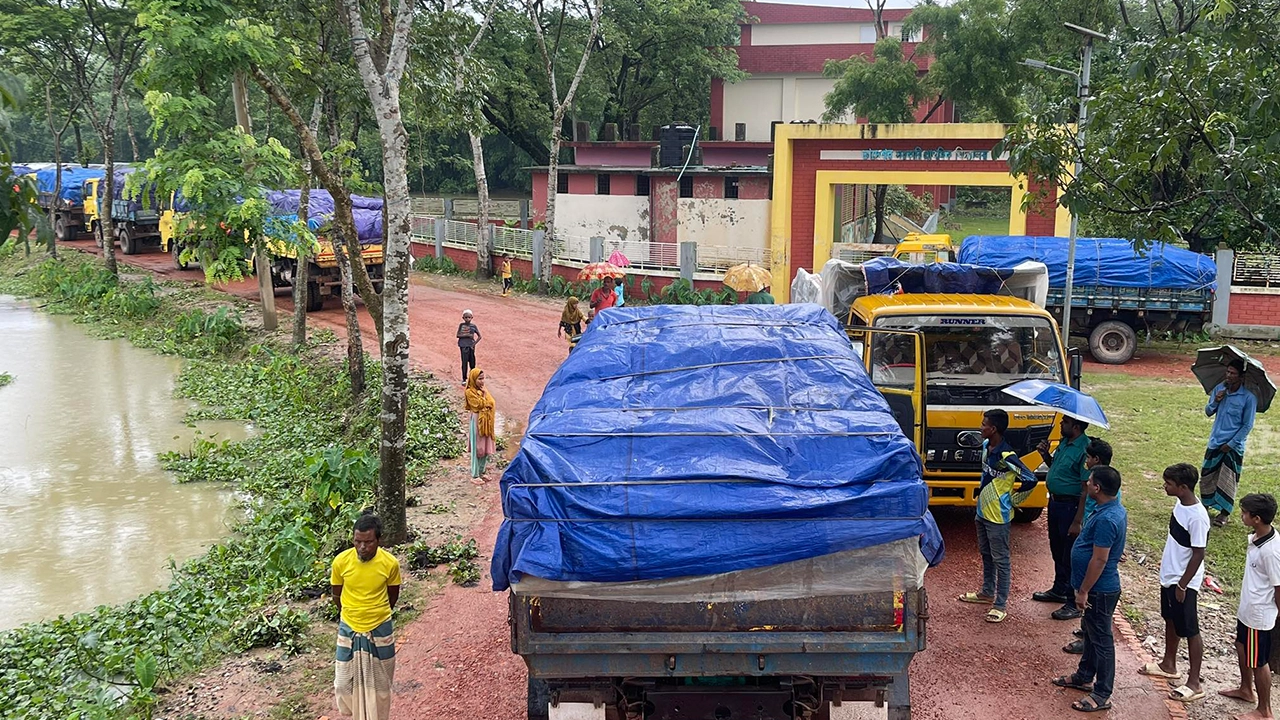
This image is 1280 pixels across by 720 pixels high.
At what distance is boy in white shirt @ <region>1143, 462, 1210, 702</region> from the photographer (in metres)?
6.21

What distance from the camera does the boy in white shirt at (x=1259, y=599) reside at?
232 inches

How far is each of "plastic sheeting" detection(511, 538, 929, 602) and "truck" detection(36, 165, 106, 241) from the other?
36242 millimetres

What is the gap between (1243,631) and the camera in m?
6.21

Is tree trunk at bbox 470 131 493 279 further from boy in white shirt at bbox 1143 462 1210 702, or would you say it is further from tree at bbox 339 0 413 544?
boy in white shirt at bbox 1143 462 1210 702

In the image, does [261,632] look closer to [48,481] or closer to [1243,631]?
[1243,631]

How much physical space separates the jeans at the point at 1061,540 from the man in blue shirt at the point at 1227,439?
2.59m

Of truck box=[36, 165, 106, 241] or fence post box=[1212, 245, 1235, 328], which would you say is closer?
fence post box=[1212, 245, 1235, 328]

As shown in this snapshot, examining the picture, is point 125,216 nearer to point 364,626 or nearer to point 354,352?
point 354,352

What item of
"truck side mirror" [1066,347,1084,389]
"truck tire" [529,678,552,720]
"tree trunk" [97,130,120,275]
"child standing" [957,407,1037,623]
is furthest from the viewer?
"tree trunk" [97,130,120,275]

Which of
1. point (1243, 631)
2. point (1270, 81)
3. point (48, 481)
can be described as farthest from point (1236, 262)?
point (48, 481)

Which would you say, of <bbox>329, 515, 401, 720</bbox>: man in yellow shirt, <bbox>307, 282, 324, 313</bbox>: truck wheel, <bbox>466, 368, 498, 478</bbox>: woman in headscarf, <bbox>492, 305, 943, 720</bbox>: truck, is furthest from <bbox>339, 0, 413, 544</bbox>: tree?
<bbox>307, 282, 324, 313</bbox>: truck wheel

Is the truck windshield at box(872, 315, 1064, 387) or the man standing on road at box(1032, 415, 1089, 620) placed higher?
the truck windshield at box(872, 315, 1064, 387)

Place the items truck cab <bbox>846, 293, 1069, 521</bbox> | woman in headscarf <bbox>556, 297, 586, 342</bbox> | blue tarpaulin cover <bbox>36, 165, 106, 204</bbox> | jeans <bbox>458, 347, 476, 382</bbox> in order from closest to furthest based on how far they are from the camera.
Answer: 1. truck cab <bbox>846, 293, 1069, 521</bbox>
2. jeans <bbox>458, 347, 476, 382</bbox>
3. woman in headscarf <bbox>556, 297, 586, 342</bbox>
4. blue tarpaulin cover <bbox>36, 165, 106, 204</bbox>

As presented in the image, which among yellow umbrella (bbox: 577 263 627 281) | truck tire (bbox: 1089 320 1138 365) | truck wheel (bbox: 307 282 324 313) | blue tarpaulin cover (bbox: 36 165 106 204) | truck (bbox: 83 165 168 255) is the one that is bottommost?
truck tire (bbox: 1089 320 1138 365)
